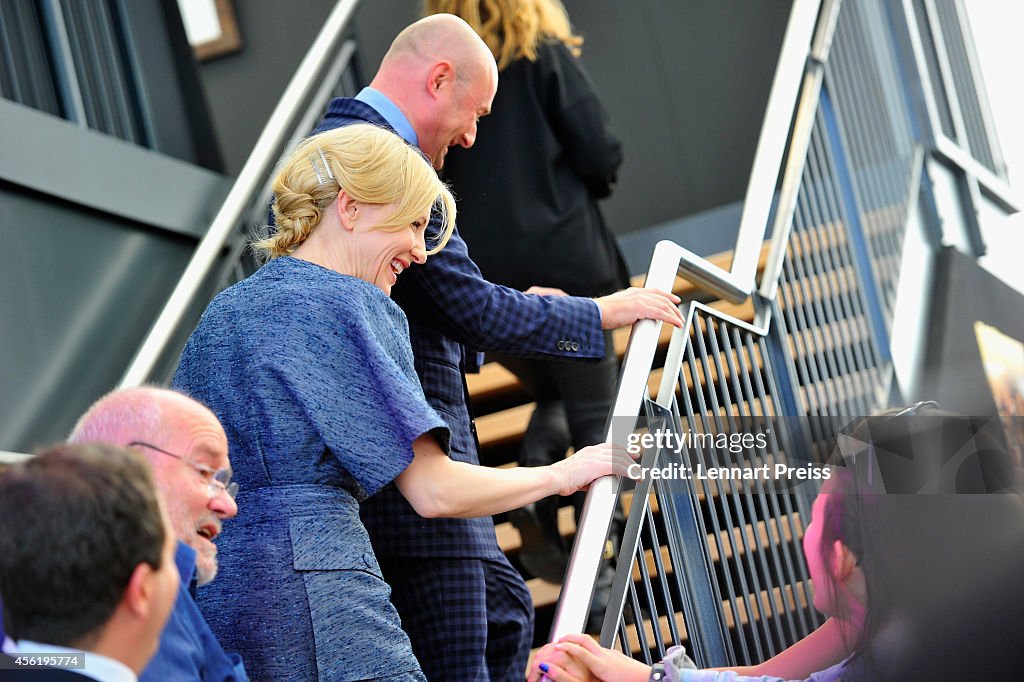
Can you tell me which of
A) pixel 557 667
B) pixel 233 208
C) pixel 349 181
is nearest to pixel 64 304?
pixel 233 208

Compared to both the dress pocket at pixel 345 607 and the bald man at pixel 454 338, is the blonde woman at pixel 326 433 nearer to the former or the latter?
the dress pocket at pixel 345 607

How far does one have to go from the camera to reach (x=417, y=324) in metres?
2.34

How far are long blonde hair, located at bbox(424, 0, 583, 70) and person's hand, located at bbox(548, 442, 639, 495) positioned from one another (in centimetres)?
152

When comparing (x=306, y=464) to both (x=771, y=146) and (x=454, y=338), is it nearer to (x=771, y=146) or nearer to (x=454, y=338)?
(x=454, y=338)

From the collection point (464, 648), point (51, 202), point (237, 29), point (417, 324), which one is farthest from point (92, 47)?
point (464, 648)

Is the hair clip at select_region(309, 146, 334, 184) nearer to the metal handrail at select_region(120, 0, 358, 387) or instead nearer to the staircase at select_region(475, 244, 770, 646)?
the metal handrail at select_region(120, 0, 358, 387)

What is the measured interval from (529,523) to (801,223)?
111cm

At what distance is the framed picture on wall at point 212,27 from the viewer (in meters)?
7.70

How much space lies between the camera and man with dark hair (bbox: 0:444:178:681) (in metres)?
1.30

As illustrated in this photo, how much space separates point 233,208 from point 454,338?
6.07 feet

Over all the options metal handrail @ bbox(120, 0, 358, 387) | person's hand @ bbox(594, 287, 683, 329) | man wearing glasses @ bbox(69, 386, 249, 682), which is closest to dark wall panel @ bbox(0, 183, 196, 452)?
metal handrail @ bbox(120, 0, 358, 387)

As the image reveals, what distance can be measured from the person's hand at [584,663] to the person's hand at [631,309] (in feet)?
2.11

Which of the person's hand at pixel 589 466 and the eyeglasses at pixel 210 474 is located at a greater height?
the eyeglasses at pixel 210 474

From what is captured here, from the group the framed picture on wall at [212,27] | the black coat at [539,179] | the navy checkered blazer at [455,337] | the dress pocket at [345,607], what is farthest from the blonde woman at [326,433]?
the framed picture on wall at [212,27]
